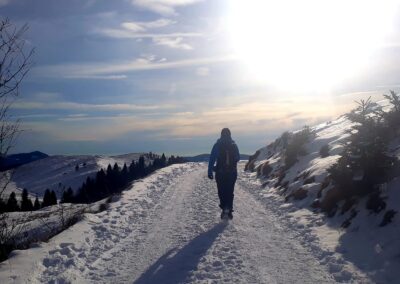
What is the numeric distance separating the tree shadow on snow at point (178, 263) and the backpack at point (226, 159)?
9.94ft

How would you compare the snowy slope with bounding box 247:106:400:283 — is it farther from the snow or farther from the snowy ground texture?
the snowy ground texture

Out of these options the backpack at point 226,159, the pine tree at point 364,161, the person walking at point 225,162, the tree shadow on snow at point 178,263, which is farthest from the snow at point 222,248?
the backpack at point 226,159

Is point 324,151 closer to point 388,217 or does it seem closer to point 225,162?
point 225,162

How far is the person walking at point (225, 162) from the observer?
13734 millimetres

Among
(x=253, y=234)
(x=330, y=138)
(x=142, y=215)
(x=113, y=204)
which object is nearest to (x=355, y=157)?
(x=253, y=234)

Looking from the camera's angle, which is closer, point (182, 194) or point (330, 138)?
point (182, 194)

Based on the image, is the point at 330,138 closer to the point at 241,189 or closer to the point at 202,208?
the point at 241,189

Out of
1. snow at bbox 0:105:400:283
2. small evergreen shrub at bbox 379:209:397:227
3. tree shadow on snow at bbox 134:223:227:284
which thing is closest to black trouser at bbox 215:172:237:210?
snow at bbox 0:105:400:283

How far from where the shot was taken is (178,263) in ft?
28.9

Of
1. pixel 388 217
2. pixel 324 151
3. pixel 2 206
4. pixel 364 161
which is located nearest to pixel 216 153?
pixel 364 161

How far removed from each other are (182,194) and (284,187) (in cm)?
415

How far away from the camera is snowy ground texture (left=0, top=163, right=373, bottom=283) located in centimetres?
797

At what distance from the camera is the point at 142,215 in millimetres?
14742

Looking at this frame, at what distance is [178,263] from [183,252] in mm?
854
